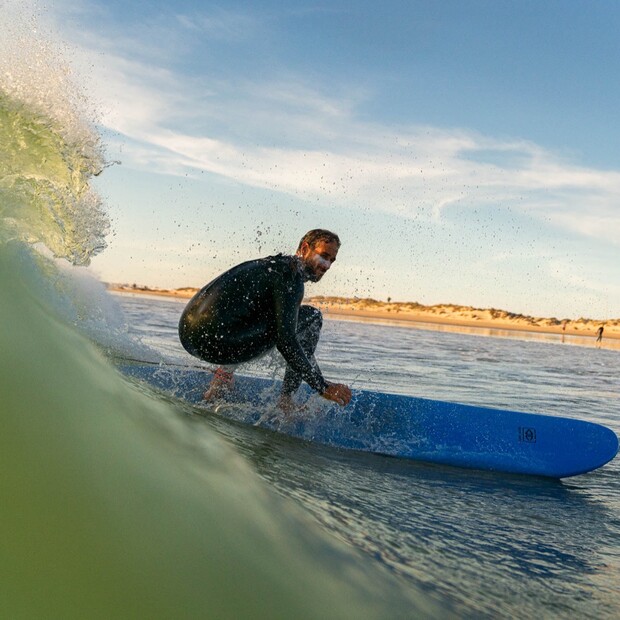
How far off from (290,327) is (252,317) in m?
0.37

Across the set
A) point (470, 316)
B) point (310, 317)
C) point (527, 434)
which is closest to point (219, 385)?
point (310, 317)

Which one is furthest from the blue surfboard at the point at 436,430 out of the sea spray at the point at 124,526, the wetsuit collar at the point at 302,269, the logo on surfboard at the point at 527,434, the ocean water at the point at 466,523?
the sea spray at the point at 124,526

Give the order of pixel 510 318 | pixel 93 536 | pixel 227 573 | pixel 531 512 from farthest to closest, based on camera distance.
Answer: pixel 510 318, pixel 531 512, pixel 227 573, pixel 93 536

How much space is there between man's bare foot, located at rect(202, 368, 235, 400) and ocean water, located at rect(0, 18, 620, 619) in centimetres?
35

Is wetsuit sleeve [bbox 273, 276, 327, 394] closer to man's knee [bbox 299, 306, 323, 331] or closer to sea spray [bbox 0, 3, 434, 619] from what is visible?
man's knee [bbox 299, 306, 323, 331]

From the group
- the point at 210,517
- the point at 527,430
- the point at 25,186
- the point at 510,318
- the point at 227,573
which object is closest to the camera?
the point at 227,573

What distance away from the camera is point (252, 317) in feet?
13.9

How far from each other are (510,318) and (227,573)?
191ft

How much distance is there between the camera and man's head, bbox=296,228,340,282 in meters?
4.12

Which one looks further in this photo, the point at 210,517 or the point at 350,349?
the point at 350,349

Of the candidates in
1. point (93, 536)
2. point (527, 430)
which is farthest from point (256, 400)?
point (93, 536)

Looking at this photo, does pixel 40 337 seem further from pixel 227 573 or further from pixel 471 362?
pixel 471 362

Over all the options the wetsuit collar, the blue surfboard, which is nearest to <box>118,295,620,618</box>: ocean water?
the blue surfboard

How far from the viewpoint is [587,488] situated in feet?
13.5
